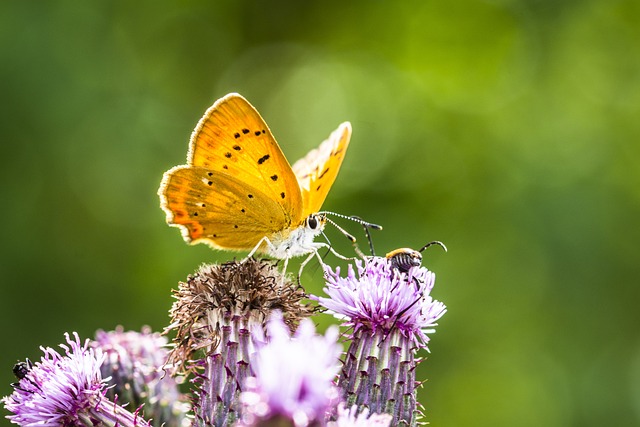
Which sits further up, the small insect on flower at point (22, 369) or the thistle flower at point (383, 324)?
the thistle flower at point (383, 324)

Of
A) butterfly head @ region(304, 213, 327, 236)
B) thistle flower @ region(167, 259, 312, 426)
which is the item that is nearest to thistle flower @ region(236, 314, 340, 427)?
thistle flower @ region(167, 259, 312, 426)

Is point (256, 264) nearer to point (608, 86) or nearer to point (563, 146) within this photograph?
point (563, 146)

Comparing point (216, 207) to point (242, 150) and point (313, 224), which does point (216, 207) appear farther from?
point (313, 224)

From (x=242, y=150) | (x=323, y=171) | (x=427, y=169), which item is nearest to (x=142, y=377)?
(x=242, y=150)

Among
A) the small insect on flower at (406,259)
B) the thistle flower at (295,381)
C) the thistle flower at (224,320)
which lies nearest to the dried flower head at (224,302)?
the thistle flower at (224,320)

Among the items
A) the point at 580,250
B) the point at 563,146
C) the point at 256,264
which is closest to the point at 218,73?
the point at 563,146

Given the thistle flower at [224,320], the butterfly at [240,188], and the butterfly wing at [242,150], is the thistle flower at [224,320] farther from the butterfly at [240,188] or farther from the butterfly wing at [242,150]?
the butterfly wing at [242,150]
